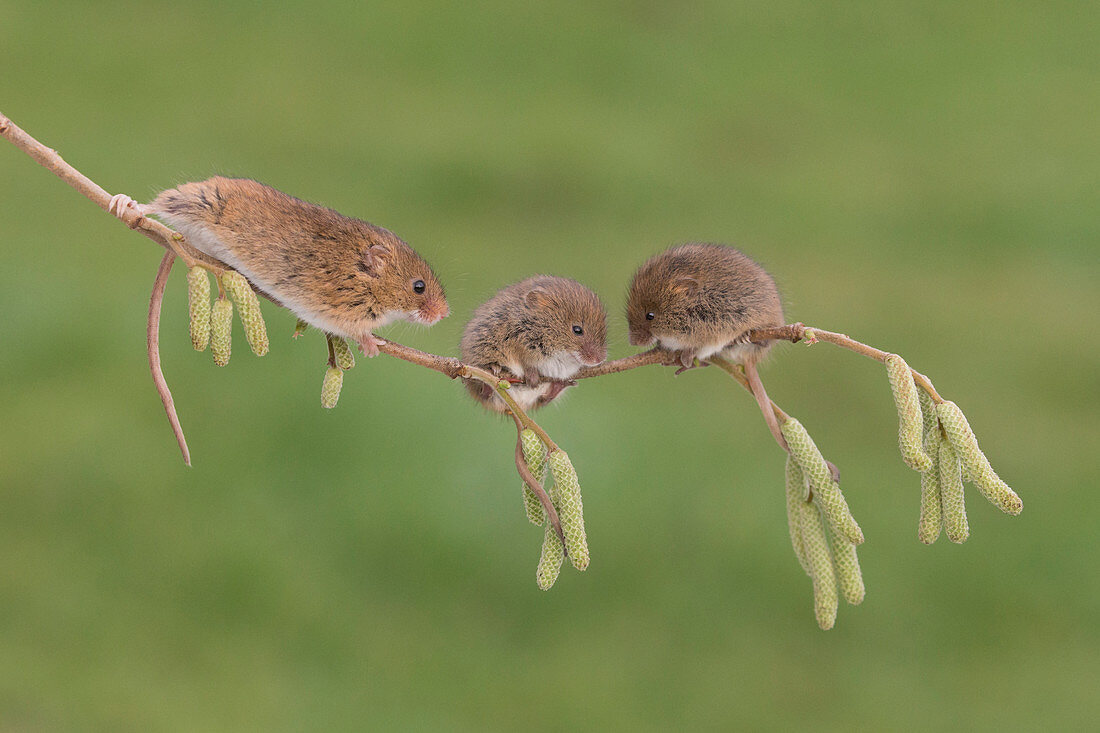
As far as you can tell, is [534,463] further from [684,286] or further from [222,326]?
[684,286]

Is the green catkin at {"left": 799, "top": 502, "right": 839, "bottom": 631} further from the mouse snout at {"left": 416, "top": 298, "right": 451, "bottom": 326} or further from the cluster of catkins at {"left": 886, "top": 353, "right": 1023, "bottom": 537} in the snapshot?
the mouse snout at {"left": 416, "top": 298, "right": 451, "bottom": 326}

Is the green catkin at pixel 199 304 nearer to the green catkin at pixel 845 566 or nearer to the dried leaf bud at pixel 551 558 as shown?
the dried leaf bud at pixel 551 558

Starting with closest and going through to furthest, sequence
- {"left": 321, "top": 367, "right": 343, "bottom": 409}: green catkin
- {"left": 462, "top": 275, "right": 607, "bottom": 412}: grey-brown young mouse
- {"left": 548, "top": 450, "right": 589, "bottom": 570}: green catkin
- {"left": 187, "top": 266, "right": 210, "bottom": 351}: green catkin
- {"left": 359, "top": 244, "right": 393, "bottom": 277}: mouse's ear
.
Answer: {"left": 187, "top": 266, "right": 210, "bottom": 351}: green catkin
{"left": 548, "top": 450, "right": 589, "bottom": 570}: green catkin
{"left": 321, "top": 367, "right": 343, "bottom": 409}: green catkin
{"left": 359, "top": 244, "right": 393, "bottom": 277}: mouse's ear
{"left": 462, "top": 275, "right": 607, "bottom": 412}: grey-brown young mouse

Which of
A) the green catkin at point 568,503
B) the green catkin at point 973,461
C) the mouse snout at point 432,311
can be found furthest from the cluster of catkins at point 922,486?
the mouse snout at point 432,311

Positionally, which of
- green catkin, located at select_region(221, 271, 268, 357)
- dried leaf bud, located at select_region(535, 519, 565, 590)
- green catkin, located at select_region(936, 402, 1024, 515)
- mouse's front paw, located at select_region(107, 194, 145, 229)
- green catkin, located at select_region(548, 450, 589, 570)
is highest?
green catkin, located at select_region(936, 402, 1024, 515)

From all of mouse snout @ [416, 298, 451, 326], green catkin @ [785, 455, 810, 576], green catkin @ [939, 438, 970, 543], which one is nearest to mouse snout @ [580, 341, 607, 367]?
mouse snout @ [416, 298, 451, 326]

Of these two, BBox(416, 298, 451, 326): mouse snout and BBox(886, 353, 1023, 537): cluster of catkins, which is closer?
BBox(886, 353, 1023, 537): cluster of catkins

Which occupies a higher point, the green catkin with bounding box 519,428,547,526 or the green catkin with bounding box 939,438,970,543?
the green catkin with bounding box 939,438,970,543
